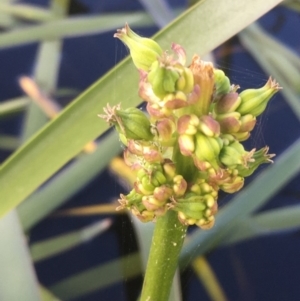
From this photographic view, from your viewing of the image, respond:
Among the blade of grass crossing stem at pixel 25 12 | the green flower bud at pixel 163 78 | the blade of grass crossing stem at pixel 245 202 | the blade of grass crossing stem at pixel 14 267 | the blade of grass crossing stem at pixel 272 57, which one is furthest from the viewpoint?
the blade of grass crossing stem at pixel 25 12

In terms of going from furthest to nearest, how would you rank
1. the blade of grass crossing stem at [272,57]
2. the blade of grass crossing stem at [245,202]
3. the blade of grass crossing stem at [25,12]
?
the blade of grass crossing stem at [25,12], the blade of grass crossing stem at [272,57], the blade of grass crossing stem at [245,202]

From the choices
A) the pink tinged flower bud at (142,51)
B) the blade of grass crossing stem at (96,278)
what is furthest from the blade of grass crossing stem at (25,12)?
the pink tinged flower bud at (142,51)

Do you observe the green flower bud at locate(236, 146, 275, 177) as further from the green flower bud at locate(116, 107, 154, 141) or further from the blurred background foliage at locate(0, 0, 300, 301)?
the blurred background foliage at locate(0, 0, 300, 301)

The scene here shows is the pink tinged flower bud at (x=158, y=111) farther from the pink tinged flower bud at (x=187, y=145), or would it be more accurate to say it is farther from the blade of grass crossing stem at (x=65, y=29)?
the blade of grass crossing stem at (x=65, y=29)

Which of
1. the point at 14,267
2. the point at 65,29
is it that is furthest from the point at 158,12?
the point at 14,267

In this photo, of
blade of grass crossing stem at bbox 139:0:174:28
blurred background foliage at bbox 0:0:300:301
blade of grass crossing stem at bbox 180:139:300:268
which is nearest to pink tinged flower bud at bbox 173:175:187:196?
blurred background foliage at bbox 0:0:300:301
